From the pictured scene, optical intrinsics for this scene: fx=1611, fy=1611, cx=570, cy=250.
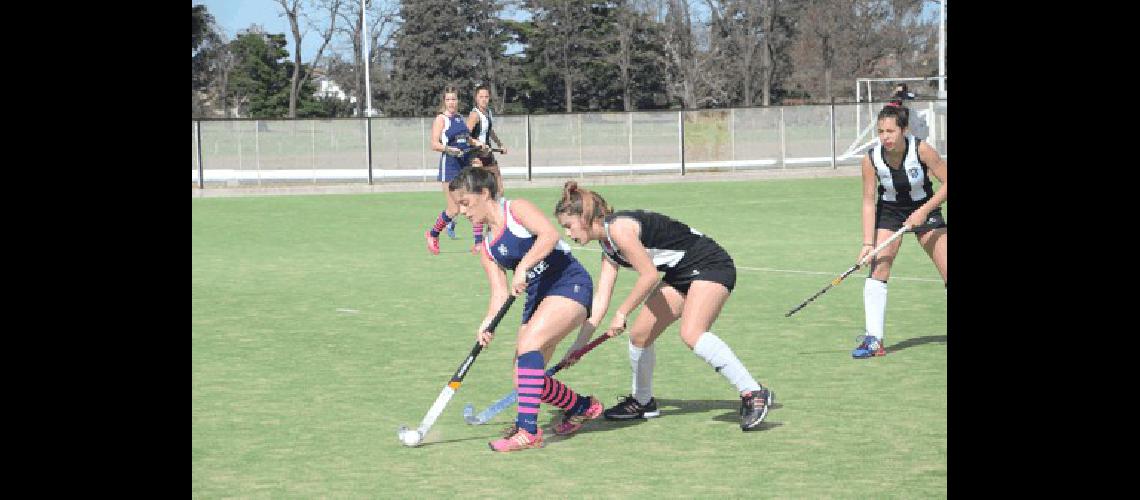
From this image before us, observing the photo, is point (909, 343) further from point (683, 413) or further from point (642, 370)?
point (642, 370)

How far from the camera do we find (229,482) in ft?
23.9

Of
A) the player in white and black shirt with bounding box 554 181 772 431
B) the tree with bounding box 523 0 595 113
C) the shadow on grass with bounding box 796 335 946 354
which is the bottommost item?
the shadow on grass with bounding box 796 335 946 354

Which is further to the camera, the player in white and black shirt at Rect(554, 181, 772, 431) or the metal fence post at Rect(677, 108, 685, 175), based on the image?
the metal fence post at Rect(677, 108, 685, 175)

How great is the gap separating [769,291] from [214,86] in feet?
225

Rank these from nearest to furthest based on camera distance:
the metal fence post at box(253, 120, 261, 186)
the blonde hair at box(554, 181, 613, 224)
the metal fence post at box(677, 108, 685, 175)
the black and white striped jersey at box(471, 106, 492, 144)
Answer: the blonde hair at box(554, 181, 613, 224) < the black and white striped jersey at box(471, 106, 492, 144) < the metal fence post at box(677, 108, 685, 175) < the metal fence post at box(253, 120, 261, 186)

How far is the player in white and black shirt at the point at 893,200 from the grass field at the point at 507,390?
42 centimetres

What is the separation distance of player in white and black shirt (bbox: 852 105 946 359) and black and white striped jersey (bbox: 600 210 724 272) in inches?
92.0

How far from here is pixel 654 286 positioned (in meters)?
8.05

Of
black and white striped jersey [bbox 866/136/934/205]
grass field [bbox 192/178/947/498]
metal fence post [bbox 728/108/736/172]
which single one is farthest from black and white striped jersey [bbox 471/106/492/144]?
metal fence post [bbox 728/108/736/172]

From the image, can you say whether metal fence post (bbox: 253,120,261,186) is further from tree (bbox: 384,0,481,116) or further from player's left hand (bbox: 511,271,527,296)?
tree (bbox: 384,0,481,116)

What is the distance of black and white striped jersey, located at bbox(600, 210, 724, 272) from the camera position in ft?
26.6

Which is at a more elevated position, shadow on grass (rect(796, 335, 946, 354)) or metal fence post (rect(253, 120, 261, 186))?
metal fence post (rect(253, 120, 261, 186))
